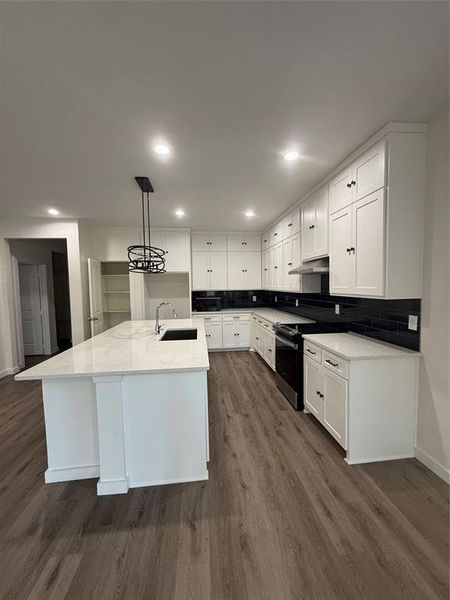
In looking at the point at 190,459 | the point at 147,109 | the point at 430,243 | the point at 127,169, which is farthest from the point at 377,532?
the point at 127,169

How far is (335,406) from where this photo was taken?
7.30ft

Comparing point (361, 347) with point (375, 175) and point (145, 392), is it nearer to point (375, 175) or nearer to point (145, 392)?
point (375, 175)

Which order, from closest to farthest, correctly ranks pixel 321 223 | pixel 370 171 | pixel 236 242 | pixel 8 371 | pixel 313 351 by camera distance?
pixel 370 171, pixel 313 351, pixel 321 223, pixel 8 371, pixel 236 242

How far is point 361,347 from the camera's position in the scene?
2.26 metres

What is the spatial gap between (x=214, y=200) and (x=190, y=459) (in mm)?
2975

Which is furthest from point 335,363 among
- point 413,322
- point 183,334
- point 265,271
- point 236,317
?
point 265,271

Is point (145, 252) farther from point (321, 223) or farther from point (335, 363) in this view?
point (335, 363)

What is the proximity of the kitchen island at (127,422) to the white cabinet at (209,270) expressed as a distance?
3473 mm

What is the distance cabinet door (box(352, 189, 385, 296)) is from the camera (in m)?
2.01

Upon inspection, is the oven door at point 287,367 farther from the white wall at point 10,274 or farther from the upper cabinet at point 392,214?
the white wall at point 10,274

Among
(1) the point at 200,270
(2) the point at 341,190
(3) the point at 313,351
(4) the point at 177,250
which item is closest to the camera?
(2) the point at 341,190

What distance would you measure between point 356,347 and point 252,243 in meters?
3.71

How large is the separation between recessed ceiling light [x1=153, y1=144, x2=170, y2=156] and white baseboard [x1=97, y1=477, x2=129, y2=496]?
8.33ft

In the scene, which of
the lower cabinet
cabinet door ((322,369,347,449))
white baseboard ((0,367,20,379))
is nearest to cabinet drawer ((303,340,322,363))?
the lower cabinet
